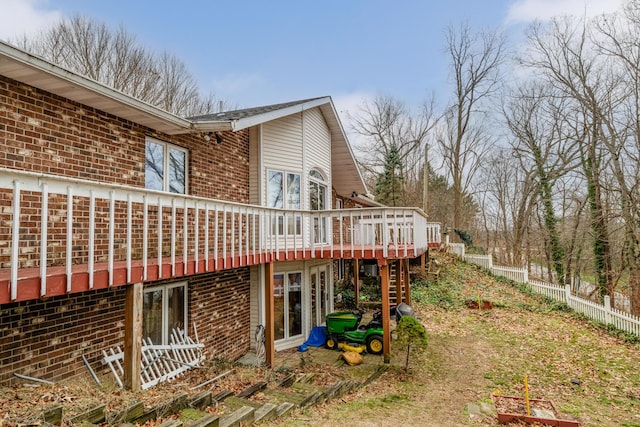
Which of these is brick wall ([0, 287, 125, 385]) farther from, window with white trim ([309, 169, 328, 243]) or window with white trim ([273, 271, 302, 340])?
window with white trim ([309, 169, 328, 243])

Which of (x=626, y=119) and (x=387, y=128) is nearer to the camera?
(x=626, y=119)

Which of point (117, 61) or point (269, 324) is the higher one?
point (117, 61)

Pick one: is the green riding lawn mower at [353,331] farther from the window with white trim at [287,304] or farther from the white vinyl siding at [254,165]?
the white vinyl siding at [254,165]

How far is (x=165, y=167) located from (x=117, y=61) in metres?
16.7

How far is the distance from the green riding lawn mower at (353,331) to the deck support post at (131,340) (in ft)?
20.8

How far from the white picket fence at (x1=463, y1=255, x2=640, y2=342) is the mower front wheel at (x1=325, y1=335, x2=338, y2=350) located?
369 inches

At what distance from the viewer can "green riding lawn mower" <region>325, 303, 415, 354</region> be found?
33.1ft

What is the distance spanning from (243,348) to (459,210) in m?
22.4

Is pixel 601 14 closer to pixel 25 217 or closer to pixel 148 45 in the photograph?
pixel 25 217

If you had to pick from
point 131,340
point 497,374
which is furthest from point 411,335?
point 131,340

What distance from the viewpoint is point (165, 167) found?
7.75 metres

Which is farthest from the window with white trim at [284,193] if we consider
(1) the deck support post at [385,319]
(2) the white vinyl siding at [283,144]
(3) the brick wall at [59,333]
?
(3) the brick wall at [59,333]

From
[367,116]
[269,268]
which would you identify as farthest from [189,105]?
[269,268]

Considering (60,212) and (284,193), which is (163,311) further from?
(284,193)
